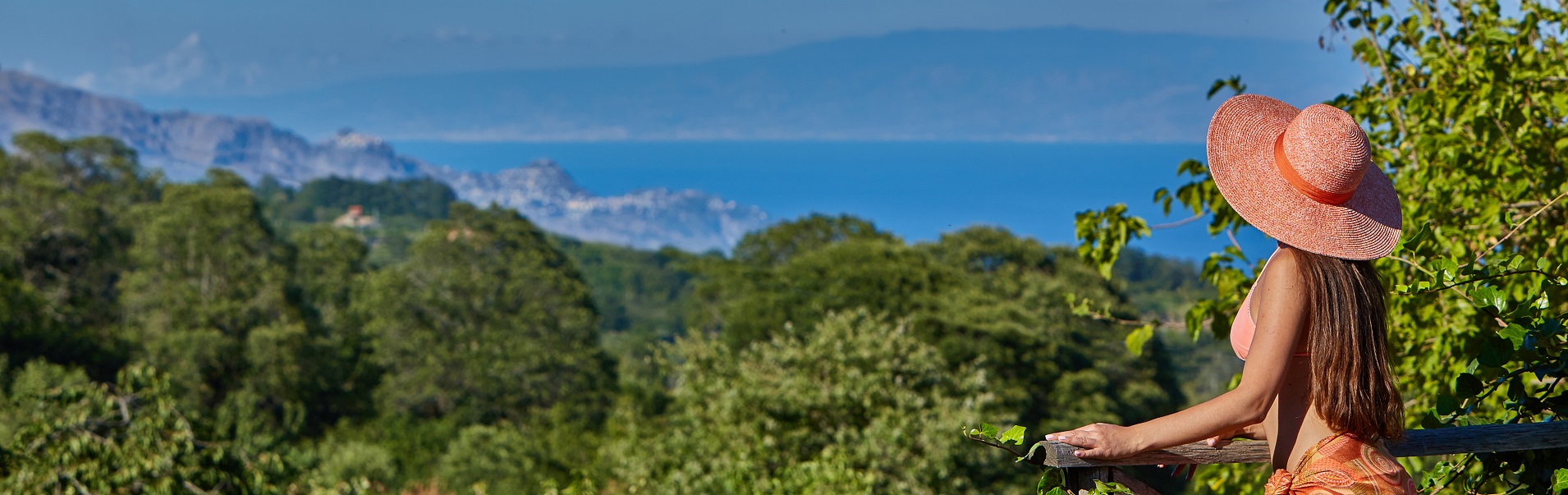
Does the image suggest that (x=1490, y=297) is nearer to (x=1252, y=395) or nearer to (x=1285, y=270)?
(x=1285, y=270)

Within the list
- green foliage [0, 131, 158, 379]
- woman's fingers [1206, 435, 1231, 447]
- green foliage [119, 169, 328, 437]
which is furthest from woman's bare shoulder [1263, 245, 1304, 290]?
green foliage [0, 131, 158, 379]

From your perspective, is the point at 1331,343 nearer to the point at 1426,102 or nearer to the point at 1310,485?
the point at 1310,485

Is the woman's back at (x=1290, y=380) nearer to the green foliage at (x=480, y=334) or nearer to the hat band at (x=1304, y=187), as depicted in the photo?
the hat band at (x=1304, y=187)

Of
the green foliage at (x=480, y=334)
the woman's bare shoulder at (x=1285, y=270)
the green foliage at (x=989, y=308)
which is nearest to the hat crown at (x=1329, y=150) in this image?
the woman's bare shoulder at (x=1285, y=270)

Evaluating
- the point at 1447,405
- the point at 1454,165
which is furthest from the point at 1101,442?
the point at 1454,165

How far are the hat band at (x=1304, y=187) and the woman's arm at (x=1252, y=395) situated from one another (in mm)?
169

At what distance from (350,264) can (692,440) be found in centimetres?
3767

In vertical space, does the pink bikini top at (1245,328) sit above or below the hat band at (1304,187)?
below

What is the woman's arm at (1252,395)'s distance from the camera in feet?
6.82

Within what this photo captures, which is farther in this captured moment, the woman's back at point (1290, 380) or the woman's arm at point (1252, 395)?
the woman's back at point (1290, 380)

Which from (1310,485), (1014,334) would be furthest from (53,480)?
(1014,334)

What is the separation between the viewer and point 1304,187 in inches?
91.2

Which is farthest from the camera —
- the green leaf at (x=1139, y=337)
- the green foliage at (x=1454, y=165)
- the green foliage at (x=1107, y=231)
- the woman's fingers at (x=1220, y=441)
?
the green foliage at (x=1107, y=231)

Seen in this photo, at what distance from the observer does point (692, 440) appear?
56.5 feet
